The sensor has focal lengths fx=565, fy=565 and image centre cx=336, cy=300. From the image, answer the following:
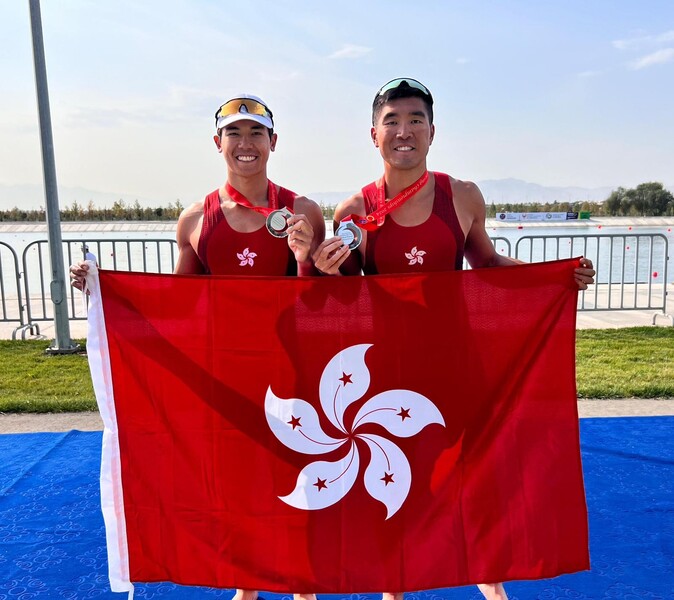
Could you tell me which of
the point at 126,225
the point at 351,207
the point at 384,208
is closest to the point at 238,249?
the point at 351,207

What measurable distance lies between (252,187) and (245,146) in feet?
0.59

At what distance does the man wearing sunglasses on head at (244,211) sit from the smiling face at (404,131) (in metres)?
0.45

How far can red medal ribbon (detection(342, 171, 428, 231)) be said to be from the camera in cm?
237

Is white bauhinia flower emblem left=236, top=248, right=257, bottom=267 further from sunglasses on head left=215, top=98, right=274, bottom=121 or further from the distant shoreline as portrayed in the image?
the distant shoreline

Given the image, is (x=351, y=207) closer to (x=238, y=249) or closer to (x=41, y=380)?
(x=238, y=249)

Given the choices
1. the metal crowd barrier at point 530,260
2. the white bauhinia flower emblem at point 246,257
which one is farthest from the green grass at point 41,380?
the white bauhinia flower emblem at point 246,257

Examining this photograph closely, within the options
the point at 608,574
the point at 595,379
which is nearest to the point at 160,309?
the point at 608,574

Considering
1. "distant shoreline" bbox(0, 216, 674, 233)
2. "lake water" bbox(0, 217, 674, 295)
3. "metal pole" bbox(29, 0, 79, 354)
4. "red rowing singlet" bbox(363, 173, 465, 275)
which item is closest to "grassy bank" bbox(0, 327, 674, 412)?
"metal pole" bbox(29, 0, 79, 354)

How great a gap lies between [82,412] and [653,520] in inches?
183

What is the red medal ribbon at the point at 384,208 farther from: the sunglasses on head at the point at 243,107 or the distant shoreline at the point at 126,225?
the distant shoreline at the point at 126,225

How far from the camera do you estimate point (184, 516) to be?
244cm

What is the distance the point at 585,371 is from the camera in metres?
6.29

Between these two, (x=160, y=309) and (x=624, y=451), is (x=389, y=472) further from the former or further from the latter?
(x=624, y=451)

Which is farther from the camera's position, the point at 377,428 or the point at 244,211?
the point at 244,211
